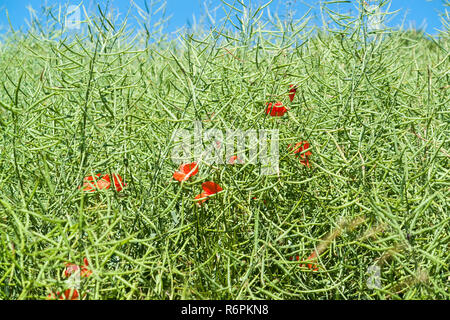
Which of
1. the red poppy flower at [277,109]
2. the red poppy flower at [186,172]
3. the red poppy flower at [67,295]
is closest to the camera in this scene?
the red poppy flower at [67,295]

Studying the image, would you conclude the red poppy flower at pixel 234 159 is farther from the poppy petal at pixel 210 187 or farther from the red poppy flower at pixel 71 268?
the red poppy flower at pixel 71 268

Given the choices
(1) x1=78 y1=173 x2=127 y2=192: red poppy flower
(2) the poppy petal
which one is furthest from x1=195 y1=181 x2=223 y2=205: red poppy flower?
(1) x1=78 y1=173 x2=127 y2=192: red poppy flower

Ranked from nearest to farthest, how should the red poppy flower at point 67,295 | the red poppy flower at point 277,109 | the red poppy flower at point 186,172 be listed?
1. the red poppy flower at point 67,295
2. the red poppy flower at point 186,172
3. the red poppy flower at point 277,109

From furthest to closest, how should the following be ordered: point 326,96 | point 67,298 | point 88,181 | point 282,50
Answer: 1. point 326,96
2. point 282,50
3. point 88,181
4. point 67,298

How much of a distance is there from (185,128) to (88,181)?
21 centimetres

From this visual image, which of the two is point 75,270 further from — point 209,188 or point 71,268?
point 209,188

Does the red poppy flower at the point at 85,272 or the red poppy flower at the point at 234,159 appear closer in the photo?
the red poppy flower at the point at 85,272

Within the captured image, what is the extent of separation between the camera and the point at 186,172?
815 mm

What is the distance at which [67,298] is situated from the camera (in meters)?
0.69

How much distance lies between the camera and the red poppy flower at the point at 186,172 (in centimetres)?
80

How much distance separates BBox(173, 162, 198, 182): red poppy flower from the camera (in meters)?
0.80

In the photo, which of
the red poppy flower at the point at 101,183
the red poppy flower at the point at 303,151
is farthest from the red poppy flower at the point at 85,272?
the red poppy flower at the point at 303,151
